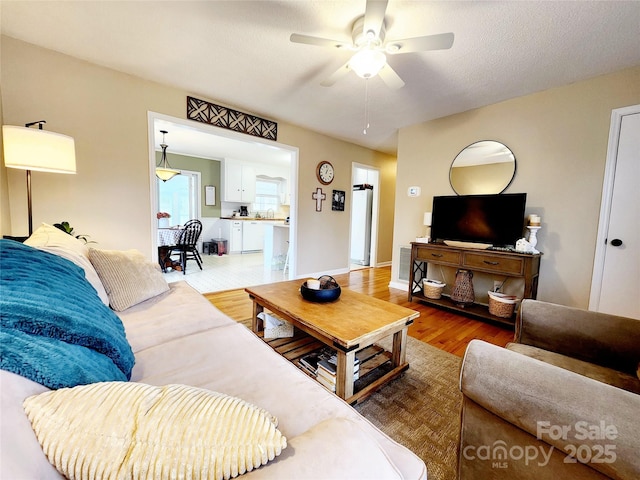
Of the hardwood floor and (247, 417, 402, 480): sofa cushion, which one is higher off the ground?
(247, 417, 402, 480): sofa cushion

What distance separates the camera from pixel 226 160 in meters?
6.43

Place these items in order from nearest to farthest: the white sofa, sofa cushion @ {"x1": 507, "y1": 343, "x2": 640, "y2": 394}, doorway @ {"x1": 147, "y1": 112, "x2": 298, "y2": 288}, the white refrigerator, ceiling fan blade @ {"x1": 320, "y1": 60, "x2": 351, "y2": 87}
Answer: the white sofa, sofa cushion @ {"x1": 507, "y1": 343, "x2": 640, "y2": 394}, ceiling fan blade @ {"x1": 320, "y1": 60, "x2": 351, "y2": 87}, doorway @ {"x1": 147, "y1": 112, "x2": 298, "y2": 288}, the white refrigerator

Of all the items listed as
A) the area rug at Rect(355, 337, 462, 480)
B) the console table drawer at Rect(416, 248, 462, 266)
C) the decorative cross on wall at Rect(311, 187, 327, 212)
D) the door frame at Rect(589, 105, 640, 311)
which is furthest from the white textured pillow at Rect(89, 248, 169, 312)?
the door frame at Rect(589, 105, 640, 311)

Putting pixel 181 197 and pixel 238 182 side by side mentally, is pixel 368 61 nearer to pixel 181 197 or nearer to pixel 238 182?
pixel 238 182

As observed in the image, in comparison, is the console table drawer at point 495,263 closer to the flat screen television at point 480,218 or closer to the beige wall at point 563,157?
the flat screen television at point 480,218

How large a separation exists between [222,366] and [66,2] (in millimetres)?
2477

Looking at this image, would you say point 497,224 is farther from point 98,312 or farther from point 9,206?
point 9,206

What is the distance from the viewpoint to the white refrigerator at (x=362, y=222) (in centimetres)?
555

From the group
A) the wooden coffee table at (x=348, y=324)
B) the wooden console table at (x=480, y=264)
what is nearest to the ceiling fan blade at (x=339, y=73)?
the wooden coffee table at (x=348, y=324)

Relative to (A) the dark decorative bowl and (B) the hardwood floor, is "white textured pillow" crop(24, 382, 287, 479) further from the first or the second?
(B) the hardwood floor

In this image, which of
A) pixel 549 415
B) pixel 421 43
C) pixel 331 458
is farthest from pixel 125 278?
pixel 421 43

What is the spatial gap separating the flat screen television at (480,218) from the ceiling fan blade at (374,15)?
80.4 inches

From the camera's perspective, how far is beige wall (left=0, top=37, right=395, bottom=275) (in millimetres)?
2111

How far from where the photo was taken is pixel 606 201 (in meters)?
2.31
